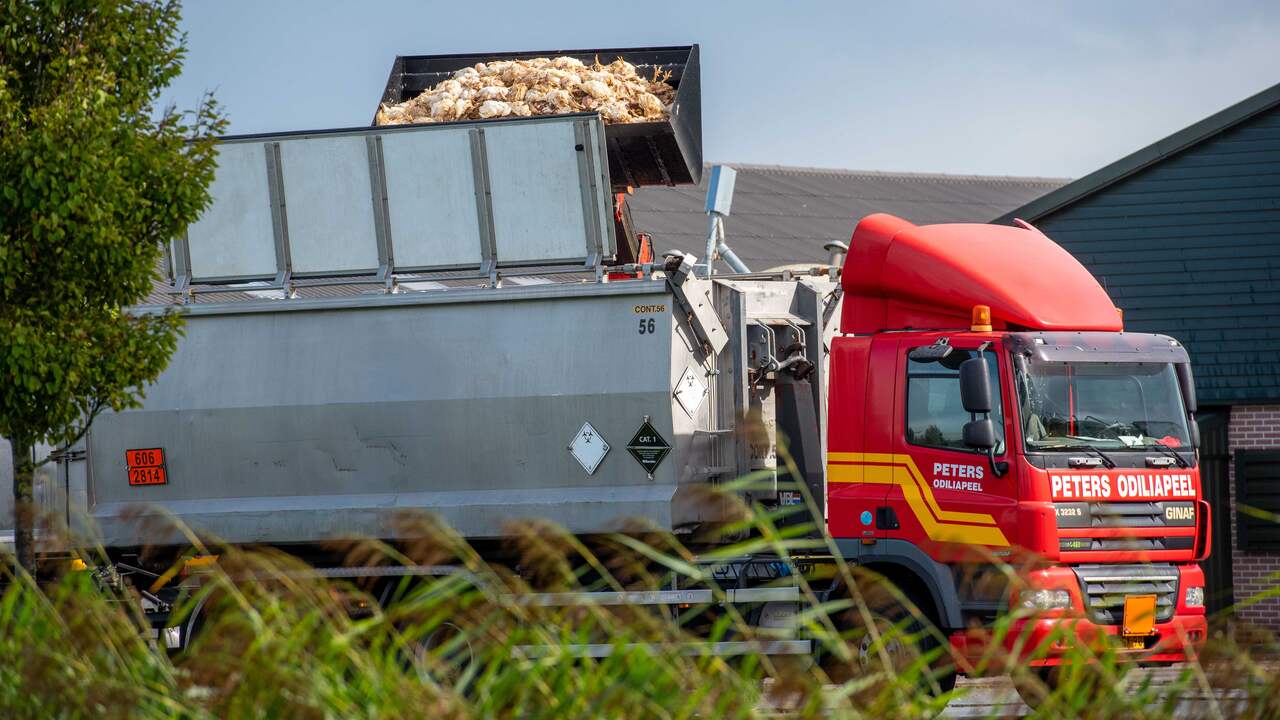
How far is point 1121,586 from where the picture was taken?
28.5 ft

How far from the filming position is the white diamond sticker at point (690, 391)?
31.4 feet

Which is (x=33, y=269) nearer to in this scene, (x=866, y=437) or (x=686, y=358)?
(x=686, y=358)

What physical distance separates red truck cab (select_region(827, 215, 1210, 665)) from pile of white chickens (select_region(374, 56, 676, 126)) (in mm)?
2891

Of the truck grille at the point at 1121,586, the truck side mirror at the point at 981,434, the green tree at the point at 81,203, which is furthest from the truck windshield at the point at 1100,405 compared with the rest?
the green tree at the point at 81,203

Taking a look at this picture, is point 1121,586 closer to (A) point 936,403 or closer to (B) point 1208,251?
(A) point 936,403

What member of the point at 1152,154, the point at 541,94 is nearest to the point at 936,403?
the point at 541,94

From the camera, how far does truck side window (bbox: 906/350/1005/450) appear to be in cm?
898

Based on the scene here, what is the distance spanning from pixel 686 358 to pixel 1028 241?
2.51 meters

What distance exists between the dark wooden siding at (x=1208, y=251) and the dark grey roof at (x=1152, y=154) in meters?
0.14

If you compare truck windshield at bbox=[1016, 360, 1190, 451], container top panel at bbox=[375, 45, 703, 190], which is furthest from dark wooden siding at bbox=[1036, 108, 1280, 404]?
truck windshield at bbox=[1016, 360, 1190, 451]

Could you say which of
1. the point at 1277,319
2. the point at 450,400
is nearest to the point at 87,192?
the point at 450,400

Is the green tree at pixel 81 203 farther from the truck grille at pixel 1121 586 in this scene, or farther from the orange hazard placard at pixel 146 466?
the truck grille at pixel 1121 586

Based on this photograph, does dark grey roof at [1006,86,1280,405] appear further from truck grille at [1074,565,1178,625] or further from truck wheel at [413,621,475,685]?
truck wheel at [413,621,475,685]

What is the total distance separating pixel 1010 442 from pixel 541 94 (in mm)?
5224
